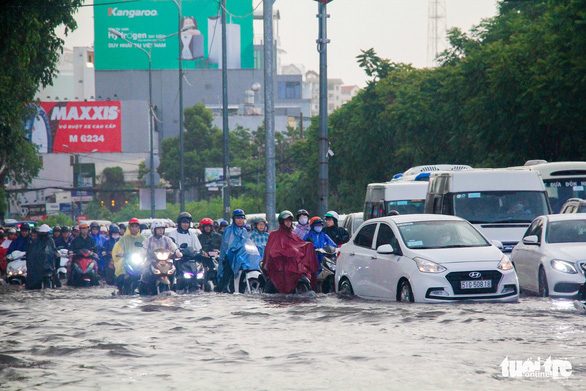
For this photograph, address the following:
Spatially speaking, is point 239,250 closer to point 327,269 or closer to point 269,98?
point 327,269

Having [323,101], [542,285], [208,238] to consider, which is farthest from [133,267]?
[323,101]

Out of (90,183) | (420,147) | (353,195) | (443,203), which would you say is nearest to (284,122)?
(90,183)

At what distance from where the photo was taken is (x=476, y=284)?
13.1 meters

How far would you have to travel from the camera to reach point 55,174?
89312 mm

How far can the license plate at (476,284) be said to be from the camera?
13078 millimetres

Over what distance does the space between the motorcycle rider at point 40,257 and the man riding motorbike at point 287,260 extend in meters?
5.88

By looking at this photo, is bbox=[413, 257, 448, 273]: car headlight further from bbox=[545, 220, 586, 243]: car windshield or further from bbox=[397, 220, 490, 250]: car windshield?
bbox=[545, 220, 586, 243]: car windshield

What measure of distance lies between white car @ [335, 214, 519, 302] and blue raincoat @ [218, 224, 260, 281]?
2.02 m

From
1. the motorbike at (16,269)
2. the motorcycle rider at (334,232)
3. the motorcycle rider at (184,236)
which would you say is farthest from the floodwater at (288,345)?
the motorbike at (16,269)

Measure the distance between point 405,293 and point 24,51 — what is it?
1304 centimetres

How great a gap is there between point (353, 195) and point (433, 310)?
4209 cm

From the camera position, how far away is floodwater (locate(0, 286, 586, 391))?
8219 millimetres

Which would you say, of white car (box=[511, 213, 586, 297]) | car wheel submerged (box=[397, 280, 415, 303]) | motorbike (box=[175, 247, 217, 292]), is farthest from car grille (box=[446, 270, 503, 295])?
motorbike (box=[175, 247, 217, 292])

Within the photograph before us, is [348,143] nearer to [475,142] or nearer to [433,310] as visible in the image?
[475,142]
